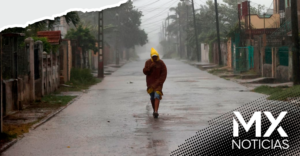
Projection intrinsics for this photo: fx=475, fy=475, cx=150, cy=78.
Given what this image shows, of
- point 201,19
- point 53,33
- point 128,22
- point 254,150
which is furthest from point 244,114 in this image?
point 128,22

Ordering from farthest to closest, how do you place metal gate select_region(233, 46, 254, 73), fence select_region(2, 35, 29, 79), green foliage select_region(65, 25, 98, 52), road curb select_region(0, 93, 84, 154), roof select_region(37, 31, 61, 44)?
green foliage select_region(65, 25, 98, 52)
metal gate select_region(233, 46, 254, 73)
roof select_region(37, 31, 61, 44)
fence select_region(2, 35, 29, 79)
road curb select_region(0, 93, 84, 154)

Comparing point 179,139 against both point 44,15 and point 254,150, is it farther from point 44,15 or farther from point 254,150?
point 44,15

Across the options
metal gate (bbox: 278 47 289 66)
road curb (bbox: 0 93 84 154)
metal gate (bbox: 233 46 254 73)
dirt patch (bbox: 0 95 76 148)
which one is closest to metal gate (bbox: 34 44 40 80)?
dirt patch (bbox: 0 95 76 148)

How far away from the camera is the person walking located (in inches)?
450

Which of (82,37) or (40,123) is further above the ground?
(82,37)

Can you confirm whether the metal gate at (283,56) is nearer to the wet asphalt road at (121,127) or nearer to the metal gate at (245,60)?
the wet asphalt road at (121,127)

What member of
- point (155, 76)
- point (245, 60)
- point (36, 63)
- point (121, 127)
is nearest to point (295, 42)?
point (155, 76)

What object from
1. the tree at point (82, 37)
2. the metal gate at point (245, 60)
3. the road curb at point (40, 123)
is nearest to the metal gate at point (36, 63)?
the road curb at point (40, 123)

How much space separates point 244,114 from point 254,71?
762 inches

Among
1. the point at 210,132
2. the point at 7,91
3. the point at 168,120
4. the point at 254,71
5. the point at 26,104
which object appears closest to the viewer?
the point at 210,132

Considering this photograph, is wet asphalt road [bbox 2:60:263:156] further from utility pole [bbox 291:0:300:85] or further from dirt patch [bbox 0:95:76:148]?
utility pole [bbox 291:0:300:85]

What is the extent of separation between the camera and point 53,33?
2156cm

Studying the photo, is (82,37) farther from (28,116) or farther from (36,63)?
(28,116)

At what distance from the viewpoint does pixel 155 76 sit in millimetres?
11570
